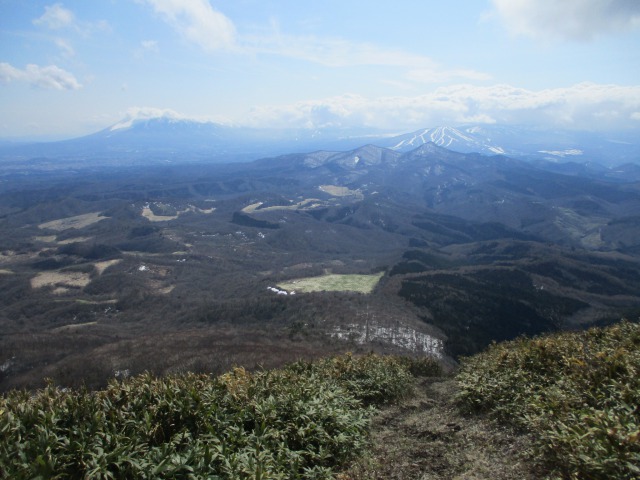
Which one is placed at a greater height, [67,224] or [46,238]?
[67,224]

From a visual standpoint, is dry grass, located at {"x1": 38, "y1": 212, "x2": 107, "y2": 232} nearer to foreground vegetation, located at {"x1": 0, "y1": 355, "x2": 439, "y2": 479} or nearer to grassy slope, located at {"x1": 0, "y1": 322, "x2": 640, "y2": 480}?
foreground vegetation, located at {"x1": 0, "y1": 355, "x2": 439, "y2": 479}

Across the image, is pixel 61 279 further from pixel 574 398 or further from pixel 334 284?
pixel 574 398

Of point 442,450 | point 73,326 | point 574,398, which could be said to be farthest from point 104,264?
point 574,398

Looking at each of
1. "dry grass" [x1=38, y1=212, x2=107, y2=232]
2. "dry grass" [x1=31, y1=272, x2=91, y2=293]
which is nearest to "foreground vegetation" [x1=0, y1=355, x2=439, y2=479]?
"dry grass" [x1=31, y1=272, x2=91, y2=293]

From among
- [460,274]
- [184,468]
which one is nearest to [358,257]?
[460,274]

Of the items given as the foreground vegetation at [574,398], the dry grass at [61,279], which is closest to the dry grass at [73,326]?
the dry grass at [61,279]

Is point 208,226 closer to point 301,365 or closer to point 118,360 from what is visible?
point 118,360
